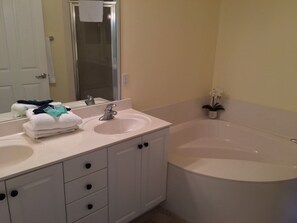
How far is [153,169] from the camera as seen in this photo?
191 centimetres

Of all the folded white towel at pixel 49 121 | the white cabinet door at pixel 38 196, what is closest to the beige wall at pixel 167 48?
the folded white towel at pixel 49 121

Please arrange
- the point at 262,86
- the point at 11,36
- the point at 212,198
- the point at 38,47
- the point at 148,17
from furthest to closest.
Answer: the point at 262,86
the point at 148,17
the point at 212,198
the point at 38,47
the point at 11,36

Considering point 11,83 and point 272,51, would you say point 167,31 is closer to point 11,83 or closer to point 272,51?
point 272,51

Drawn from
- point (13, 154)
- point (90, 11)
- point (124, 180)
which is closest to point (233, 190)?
point (124, 180)

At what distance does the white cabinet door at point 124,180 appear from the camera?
1623 mm

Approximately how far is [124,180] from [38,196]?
0.58 m

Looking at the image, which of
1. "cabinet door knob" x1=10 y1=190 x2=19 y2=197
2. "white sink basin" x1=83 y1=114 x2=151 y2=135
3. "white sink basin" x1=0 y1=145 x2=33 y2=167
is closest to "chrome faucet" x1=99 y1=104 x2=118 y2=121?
"white sink basin" x1=83 y1=114 x2=151 y2=135

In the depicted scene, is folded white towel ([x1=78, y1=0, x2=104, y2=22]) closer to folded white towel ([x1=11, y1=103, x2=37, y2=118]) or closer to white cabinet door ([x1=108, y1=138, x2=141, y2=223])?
folded white towel ([x1=11, y1=103, x2=37, y2=118])

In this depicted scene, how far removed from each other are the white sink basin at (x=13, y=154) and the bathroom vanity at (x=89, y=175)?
0.06ft

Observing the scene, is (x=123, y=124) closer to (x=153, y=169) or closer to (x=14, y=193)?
(x=153, y=169)

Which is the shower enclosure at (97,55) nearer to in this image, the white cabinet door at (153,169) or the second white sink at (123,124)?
the second white sink at (123,124)

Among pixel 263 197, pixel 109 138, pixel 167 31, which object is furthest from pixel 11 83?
pixel 263 197

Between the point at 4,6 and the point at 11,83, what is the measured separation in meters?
0.48

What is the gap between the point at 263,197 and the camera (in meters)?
1.82
